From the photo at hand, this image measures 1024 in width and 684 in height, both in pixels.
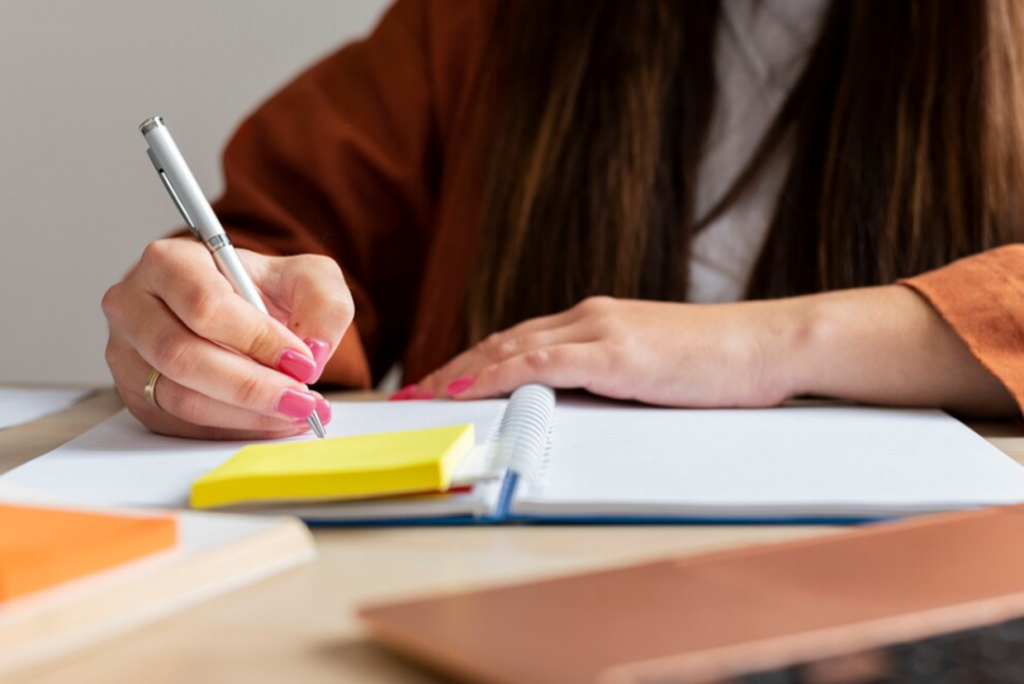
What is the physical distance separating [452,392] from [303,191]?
1.52 feet

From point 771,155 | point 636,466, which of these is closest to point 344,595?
point 636,466

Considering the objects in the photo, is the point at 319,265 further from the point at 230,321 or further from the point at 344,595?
the point at 344,595

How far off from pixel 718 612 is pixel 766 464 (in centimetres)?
25

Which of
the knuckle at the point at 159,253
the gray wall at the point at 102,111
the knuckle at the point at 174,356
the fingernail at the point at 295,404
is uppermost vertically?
the knuckle at the point at 159,253

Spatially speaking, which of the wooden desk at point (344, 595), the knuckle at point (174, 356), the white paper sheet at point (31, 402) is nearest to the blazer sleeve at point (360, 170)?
the white paper sheet at point (31, 402)

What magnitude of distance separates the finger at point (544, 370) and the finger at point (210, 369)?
0.18m

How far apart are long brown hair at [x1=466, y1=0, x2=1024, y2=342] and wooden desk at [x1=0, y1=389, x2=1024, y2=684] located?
0.60 meters

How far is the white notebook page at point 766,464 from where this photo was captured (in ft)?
1.51

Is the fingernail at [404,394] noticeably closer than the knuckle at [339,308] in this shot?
No

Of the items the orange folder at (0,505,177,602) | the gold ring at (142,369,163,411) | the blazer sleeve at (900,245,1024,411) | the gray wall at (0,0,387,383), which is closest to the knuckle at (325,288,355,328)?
the gold ring at (142,369,163,411)

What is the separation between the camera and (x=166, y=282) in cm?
64

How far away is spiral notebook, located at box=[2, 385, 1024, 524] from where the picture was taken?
0.46 meters

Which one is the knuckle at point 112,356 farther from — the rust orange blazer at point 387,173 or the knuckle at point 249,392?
the rust orange blazer at point 387,173

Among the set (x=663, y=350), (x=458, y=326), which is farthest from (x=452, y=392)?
(x=458, y=326)
